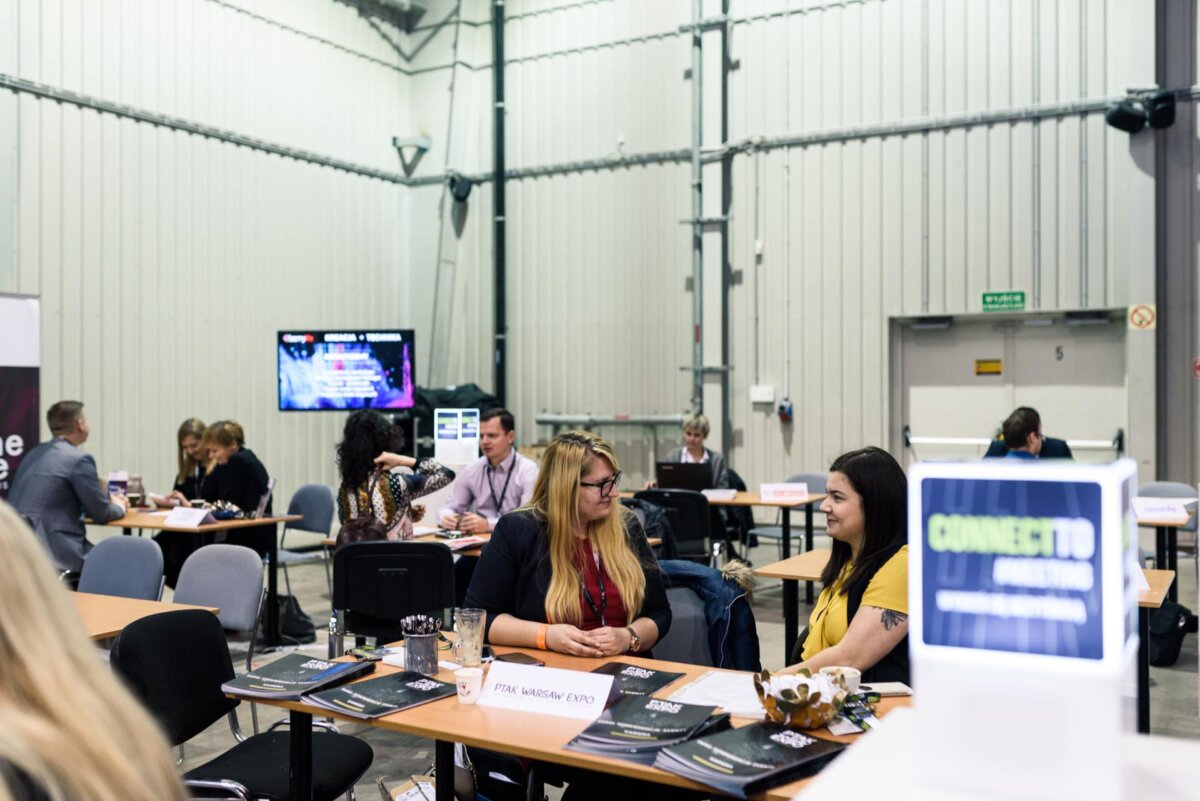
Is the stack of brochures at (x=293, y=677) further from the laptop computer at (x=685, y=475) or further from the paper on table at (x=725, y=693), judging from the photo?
the laptop computer at (x=685, y=475)

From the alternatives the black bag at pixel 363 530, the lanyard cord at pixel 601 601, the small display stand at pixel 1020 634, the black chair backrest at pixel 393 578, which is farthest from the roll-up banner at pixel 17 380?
the small display stand at pixel 1020 634

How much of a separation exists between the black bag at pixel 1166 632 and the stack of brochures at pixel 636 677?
386cm

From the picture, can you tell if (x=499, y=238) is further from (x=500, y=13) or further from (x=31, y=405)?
(x=31, y=405)

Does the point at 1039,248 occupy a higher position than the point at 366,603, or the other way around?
the point at 1039,248

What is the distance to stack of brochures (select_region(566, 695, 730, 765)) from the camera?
202 cm

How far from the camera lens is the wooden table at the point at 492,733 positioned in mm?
1971

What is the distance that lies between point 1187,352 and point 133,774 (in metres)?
8.83

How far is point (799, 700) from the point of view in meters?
2.07

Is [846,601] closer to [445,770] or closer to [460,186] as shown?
[445,770]

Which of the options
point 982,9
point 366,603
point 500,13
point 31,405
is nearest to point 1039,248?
point 982,9

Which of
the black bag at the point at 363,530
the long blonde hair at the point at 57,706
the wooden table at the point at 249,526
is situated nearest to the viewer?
the long blonde hair at the point at 57,706

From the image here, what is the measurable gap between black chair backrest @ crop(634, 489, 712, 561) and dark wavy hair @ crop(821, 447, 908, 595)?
3.44 meters

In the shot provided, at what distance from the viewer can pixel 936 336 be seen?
9281mm

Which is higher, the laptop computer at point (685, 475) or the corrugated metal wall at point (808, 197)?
the corrugated metal wall at point (808, 197)
